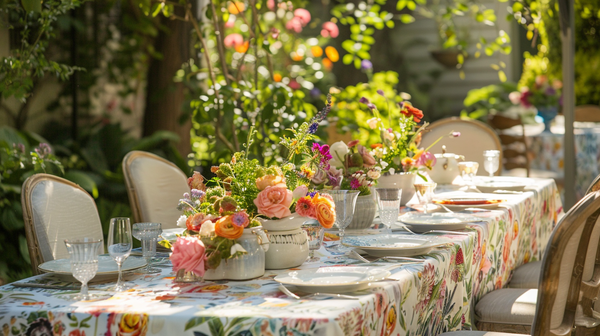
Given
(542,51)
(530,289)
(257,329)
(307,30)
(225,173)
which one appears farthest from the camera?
(307,30)

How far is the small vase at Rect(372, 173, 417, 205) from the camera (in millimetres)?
2205

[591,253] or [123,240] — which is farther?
[591,253]

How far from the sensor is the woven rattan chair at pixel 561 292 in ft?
4.24

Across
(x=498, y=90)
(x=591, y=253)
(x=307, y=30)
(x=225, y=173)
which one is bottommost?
(x=591, y=253)

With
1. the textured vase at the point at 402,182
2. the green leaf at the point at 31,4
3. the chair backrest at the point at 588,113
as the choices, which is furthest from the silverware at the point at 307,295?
the chair backrest at the point at 588,113

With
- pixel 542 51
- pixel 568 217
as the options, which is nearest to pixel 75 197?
pixel 568 217

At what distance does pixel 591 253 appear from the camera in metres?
1.62

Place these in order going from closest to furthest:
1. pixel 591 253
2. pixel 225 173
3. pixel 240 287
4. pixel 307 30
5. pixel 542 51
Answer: pixel 240 287 → pixel 225 173 → pixel 591 253 → pixel 542 51 → pixel 307 30

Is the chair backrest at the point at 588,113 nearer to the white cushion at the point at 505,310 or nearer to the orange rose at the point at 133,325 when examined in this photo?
the white cushion at the point at 505,310

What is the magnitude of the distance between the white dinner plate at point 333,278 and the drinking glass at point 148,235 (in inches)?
12.4

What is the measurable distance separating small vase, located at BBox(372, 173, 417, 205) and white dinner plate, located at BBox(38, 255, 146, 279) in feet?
3.21

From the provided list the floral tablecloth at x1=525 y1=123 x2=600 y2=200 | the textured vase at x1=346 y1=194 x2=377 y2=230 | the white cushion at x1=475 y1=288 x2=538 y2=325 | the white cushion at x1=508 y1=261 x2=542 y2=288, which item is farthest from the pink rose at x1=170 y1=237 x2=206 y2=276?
the floral tablecloth at x1=525 y1=123 x2=600 y2=200

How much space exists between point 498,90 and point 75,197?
22.6 feet

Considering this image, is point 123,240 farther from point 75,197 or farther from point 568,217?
point 568,217
